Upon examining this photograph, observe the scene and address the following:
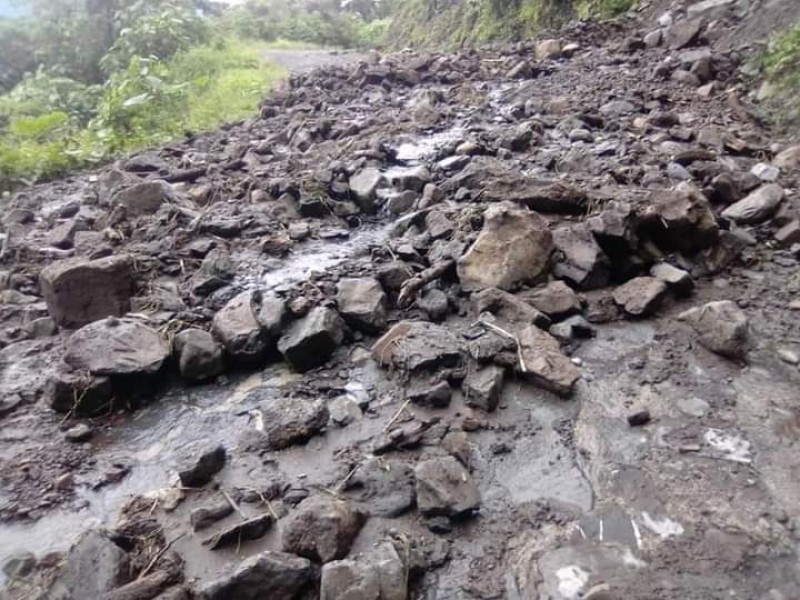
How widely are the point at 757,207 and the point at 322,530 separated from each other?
309 centimetres

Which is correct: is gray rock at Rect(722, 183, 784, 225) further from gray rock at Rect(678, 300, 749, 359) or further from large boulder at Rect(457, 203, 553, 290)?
large boulder at Rect(457, 203, 553, 290)

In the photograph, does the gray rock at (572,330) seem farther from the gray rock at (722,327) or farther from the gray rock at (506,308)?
the gray rock at (722,327)

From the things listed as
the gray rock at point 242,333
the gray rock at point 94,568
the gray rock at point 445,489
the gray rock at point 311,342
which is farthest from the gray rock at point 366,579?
the gray rock at point 242,333

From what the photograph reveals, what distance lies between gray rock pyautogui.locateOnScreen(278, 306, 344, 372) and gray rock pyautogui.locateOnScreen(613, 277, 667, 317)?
146cm

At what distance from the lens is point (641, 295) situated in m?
3.11

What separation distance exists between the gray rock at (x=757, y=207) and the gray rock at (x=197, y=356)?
299cm

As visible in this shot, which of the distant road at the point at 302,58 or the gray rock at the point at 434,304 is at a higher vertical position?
the gray rock at the point at 434,304

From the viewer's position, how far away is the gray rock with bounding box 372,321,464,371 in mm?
2812

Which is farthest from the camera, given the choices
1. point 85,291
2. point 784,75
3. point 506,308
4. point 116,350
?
point 784,75

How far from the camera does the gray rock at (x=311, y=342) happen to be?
3041 mm

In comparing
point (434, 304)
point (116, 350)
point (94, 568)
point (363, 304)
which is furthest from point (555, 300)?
point (94, 568)

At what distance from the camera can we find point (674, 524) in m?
2.02

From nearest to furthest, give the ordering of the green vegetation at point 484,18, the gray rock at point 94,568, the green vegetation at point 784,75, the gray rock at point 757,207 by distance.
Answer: the gray rock at point 94,568
the gray rock at point 757,207
the green vegetation at point 784,75
the green vegetation at point 484,18

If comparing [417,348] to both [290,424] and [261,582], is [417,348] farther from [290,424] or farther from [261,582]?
[261,582]
